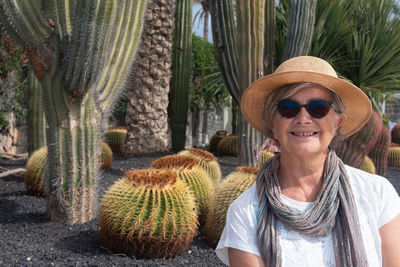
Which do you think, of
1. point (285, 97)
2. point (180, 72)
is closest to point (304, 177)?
point (285, 97)

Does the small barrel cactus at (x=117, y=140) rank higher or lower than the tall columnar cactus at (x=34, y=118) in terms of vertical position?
lower

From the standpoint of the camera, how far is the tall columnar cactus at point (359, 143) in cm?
572

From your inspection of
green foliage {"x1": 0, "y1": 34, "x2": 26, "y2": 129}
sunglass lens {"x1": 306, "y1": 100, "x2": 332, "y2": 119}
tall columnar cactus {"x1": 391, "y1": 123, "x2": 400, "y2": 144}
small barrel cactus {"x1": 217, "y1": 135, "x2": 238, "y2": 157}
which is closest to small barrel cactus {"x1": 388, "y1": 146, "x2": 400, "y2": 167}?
tall columnar cactus {"x1": 391, "y1": 123, "x2": 400, "y2": 144}

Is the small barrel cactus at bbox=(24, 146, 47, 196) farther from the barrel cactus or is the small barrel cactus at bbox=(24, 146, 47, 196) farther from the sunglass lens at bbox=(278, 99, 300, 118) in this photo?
the sunglass lens at bbox=(278, 99, 300, 118)

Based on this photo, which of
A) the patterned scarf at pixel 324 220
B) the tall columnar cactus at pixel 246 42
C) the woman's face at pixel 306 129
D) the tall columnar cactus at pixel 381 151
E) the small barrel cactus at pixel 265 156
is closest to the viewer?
the patterned scarf at pixel 324 220

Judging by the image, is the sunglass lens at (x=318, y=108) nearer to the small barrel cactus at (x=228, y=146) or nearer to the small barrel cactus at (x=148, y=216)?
the small barrel cactus at (x=148, y=216)

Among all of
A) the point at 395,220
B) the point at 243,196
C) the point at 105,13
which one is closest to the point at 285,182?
the point at 243,196

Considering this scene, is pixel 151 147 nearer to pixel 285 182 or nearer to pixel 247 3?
pixel 247 3

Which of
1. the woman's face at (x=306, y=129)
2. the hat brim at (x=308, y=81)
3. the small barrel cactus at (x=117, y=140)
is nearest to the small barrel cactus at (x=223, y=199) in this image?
the hat brim at (x=308, y=81)

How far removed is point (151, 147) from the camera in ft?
26.6

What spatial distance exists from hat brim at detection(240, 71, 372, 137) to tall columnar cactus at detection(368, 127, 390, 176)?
6.62 m

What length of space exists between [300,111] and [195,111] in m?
11.3

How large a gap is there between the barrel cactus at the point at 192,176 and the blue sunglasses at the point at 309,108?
2.30 metres

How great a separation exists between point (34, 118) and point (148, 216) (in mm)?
3983
